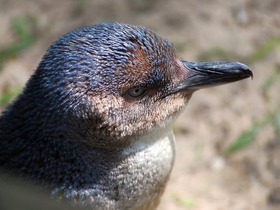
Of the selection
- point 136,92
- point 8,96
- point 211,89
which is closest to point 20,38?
point 8,96

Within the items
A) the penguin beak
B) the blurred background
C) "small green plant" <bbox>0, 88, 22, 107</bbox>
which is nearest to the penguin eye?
the penguin beak

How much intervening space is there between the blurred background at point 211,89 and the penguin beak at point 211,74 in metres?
1.20

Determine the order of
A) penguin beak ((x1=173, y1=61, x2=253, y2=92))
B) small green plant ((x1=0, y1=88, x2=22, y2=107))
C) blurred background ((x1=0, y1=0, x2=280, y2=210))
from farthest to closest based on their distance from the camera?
small green plant ((x1=0, y1=88, x2=22, y2=107)) → blurred background ((x1=0, y1=0, x2=280, y2=210)) → penguin beak ((x1=173, y1=61, x2=253, y2=92))

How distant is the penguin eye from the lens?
316 centimetres

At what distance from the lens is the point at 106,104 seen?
307cm

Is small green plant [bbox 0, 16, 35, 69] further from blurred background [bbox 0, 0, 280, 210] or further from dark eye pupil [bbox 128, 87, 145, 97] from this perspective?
dark eye pupil [bbox 128, 87, 145, 97]

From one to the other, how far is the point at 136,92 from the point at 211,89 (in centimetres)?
178

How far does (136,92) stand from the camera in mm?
3189

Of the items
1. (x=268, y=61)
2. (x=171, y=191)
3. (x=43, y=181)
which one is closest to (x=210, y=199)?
(x=171, y=191)

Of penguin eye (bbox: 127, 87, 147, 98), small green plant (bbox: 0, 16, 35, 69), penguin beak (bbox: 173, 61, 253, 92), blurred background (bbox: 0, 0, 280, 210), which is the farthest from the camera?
small green plant (bbox: 0, 16, 35, 69)

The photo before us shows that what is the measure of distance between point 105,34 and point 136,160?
0.66 meters

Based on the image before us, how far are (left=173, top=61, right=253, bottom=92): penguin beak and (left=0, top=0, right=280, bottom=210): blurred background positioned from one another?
1196 millimetres

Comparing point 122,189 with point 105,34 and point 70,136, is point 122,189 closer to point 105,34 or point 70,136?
point 70,136

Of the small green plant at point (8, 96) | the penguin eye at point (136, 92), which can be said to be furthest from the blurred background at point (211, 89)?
the penguin eye at point (136, 92)
